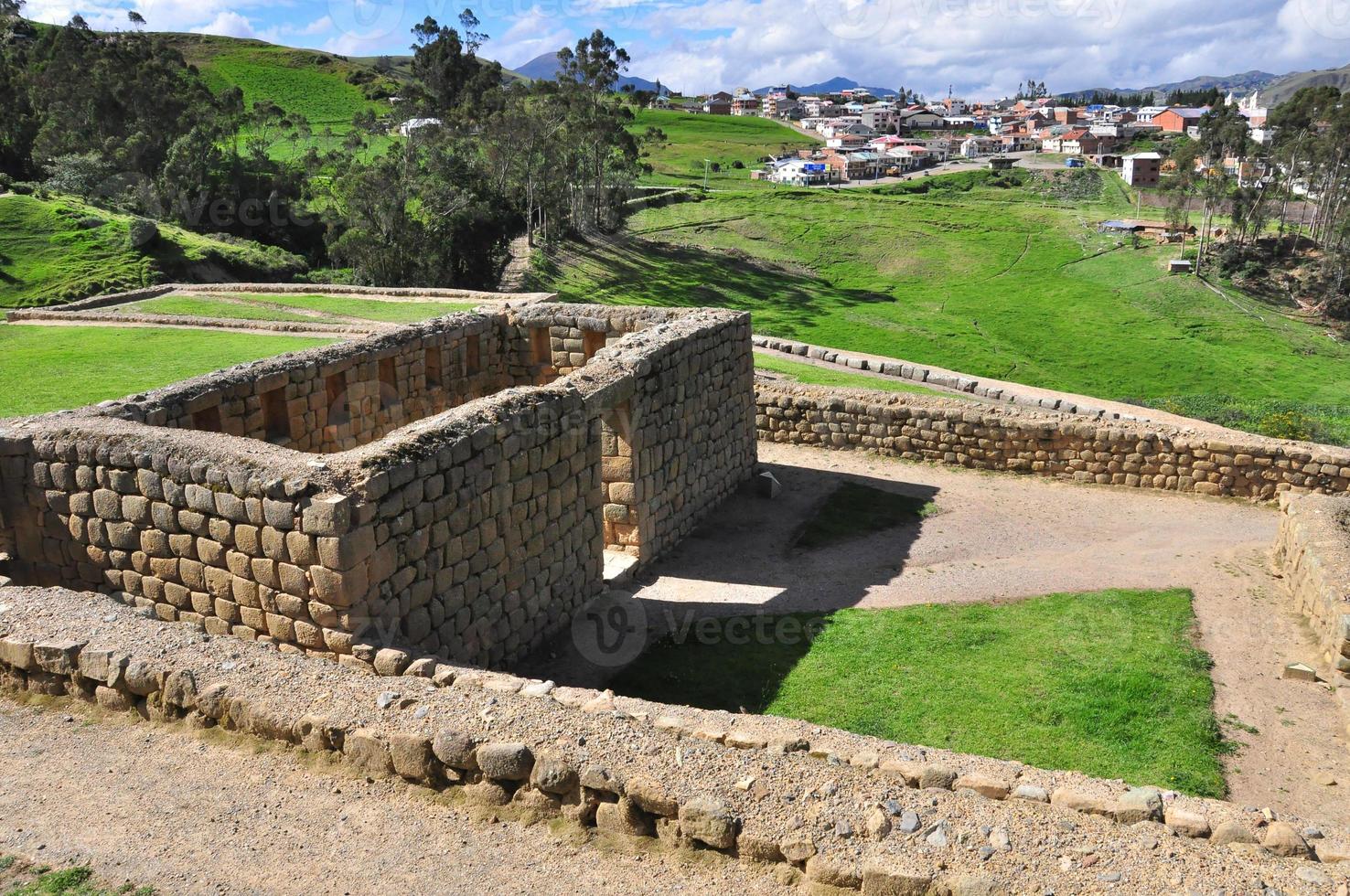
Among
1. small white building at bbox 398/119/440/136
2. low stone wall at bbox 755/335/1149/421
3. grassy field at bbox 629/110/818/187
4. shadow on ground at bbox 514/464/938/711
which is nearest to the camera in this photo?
shadow on ground at bbox 514/464/938/711

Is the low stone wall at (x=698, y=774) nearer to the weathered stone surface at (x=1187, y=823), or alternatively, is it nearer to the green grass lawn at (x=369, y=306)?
the weathered stone surface at (x=1187, y=823)

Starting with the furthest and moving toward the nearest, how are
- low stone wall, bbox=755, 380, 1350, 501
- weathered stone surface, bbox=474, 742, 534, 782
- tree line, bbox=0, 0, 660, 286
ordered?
tree line, bbox=0, 0, 660, 286 → low stone wall, bbox=755, 380, 1350, 501 → weathered stone surface, bbox=474, 742, 534, 782

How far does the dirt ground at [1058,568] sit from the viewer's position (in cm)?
1075

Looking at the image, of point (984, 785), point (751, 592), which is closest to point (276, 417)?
point (751, 592)

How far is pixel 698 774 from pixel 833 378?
19099mm

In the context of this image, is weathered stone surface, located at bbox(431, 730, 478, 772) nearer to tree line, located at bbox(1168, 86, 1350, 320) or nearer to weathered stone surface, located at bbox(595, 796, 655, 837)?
weathered stone surface, located at bbox(595, 796, 655, 837)

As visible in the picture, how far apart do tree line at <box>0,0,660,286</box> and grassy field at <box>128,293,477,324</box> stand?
1321 cm

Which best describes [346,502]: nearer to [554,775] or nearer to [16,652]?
[16,652]

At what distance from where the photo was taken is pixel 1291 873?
607cm

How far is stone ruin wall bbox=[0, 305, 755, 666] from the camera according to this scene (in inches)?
361

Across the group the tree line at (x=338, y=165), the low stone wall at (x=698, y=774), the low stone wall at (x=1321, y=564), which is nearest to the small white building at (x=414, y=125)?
the tree line at (x=338, y=165)

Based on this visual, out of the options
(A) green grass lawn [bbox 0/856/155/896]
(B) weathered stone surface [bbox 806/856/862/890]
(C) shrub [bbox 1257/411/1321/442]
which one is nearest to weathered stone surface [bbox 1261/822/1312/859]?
(B) weathered stone surface [bbox 806/856/862/890]

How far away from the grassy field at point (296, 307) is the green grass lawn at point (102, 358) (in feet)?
9.00

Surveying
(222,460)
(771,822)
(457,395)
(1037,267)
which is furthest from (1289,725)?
(1037,267)
